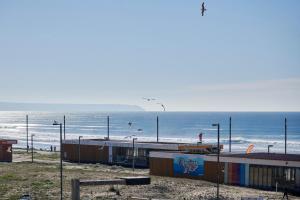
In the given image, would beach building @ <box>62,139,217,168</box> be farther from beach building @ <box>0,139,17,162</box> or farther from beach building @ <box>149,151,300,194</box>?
beach building @ <box>0,139,17,162</box>

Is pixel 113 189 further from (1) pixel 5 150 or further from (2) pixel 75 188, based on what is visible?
(1) pixel 5 150

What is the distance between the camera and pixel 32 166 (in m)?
66.3

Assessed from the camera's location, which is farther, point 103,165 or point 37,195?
point 103,165

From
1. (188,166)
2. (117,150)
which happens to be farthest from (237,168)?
(117,150)

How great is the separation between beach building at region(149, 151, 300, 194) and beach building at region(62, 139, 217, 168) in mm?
6948

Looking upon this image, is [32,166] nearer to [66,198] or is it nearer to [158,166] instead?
[158,166]

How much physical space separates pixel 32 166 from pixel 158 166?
666 inches

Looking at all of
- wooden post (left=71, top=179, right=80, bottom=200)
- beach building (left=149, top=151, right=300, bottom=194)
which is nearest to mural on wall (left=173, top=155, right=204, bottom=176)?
beach building (left=149, top=151, right=300, bottom=194)

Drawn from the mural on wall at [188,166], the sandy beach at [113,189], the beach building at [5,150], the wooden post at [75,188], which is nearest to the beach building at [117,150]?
the mural on wall at [188,166]

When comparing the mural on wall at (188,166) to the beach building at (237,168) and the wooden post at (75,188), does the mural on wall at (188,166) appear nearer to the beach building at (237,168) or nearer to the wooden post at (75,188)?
the beach building at (237,168)

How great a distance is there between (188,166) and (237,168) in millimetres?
5528

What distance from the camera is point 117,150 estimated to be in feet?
237

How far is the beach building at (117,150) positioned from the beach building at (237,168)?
6.95 meters

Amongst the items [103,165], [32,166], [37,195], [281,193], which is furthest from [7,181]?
[281,193]
